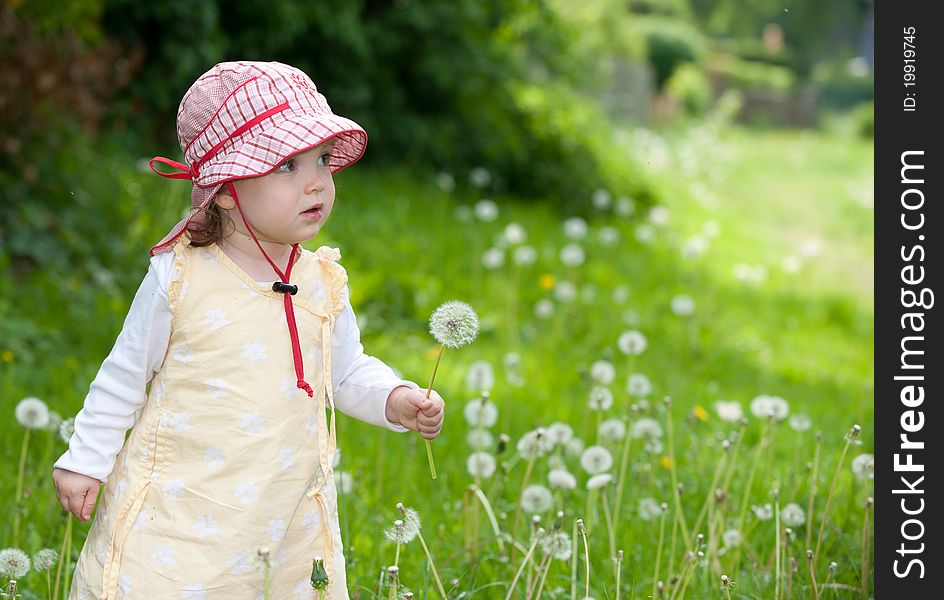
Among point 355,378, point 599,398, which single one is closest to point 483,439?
point 599,398

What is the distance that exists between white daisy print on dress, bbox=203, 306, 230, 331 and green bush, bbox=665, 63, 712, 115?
23.2 m

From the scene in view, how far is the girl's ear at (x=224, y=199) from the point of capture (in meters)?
2.10

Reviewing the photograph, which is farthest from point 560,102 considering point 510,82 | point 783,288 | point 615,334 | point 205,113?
point 205,113

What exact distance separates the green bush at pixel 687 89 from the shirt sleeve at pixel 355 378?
904 inches

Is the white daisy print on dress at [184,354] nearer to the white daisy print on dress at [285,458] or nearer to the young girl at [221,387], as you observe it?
the young girl at [221,387]

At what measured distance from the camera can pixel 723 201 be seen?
13.1m

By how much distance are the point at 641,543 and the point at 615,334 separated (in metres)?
2.90

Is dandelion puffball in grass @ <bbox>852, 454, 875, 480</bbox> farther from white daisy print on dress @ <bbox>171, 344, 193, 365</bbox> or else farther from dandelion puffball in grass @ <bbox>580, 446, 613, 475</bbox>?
white daisy print on dress @ <bbox>171, 344, 193, 365</bbox>

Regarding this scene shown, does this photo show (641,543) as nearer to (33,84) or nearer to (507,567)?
(507,567)

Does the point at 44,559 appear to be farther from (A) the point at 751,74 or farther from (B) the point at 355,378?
(A) the point at 751,74

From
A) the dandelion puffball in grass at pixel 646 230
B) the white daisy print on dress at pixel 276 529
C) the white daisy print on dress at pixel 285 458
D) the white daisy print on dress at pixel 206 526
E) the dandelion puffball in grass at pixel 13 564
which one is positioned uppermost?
the dandelion puffball in grass at pixel 646 230

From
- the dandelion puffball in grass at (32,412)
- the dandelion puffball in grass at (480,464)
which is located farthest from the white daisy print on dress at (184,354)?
the dandelion puffball in grass at (480,464)

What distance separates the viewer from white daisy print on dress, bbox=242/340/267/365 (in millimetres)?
2088
